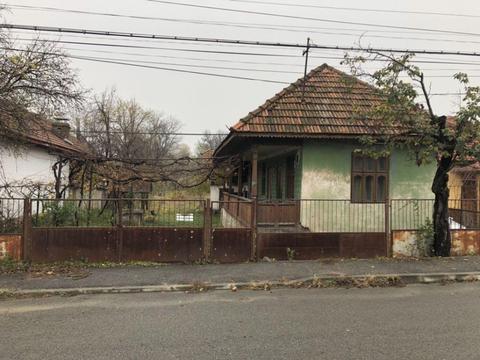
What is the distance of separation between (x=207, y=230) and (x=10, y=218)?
4.37 metres

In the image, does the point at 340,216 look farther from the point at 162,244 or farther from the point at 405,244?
the point at 162,244

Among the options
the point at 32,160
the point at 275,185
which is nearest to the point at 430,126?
the point at 275,185

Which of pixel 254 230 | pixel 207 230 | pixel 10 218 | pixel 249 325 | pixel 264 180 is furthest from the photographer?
pixel 264 180

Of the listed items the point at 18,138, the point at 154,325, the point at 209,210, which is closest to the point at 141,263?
the point at 209,210

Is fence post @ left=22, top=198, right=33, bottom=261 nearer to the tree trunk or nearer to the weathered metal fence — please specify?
the weathered metal fence

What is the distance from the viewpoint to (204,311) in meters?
6.25

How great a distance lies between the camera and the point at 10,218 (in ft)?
30.0

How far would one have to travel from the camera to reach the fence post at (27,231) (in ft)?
29.2

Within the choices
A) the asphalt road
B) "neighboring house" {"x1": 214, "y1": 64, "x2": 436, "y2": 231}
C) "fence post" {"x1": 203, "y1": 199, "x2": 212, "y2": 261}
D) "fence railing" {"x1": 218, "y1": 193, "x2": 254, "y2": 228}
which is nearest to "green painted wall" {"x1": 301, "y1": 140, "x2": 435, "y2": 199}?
"neighboring house" {"x1": 214, "y1": 64, "x2": 436, "y2": 231}

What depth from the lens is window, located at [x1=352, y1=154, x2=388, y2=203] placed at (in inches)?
482

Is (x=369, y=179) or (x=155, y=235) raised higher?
(x=369, y=179)

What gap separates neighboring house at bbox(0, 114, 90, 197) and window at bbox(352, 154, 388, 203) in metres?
8.65

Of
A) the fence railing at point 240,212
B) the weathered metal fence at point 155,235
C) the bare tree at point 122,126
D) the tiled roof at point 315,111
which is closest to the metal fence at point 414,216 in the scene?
the weathered metal fence at point 155,235

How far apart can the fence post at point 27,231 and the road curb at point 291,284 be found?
172 cm
